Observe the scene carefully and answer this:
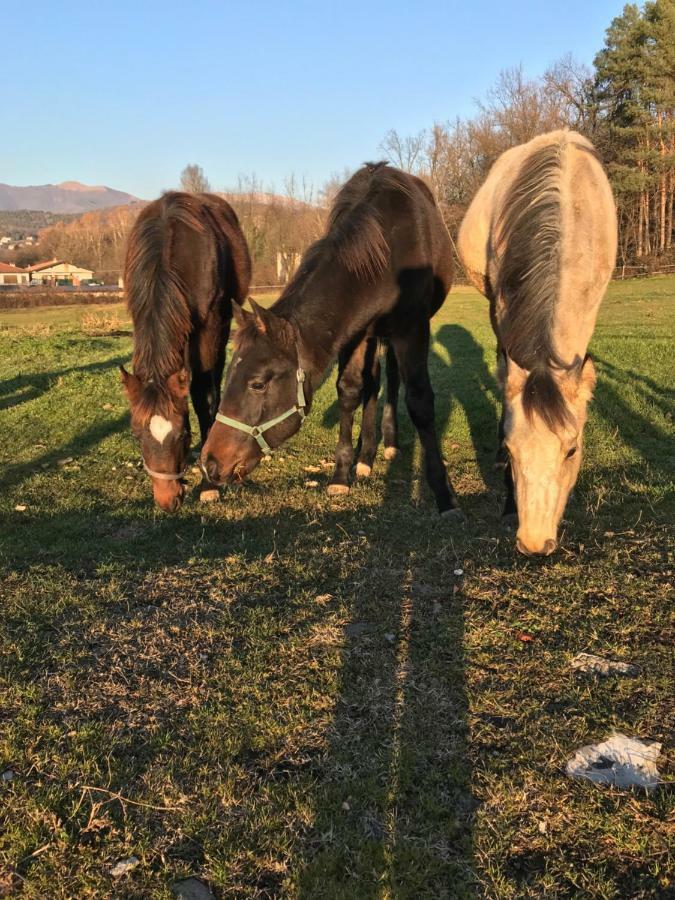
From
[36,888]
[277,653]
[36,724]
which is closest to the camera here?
[36,888]

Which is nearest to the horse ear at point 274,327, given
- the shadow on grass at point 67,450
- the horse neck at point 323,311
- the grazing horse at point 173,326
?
the horse neck at point 323,311

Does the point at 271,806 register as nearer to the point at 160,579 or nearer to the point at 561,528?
the point at 160,579

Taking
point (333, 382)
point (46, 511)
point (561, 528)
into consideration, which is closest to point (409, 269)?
point (561, 528)

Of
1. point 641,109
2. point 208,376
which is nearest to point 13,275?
point 641,109

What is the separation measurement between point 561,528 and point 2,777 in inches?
140

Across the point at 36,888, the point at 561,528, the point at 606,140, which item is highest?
the point at 606,140

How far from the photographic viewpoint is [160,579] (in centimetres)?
387

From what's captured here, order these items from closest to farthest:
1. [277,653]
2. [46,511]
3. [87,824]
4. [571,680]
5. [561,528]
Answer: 1. [87,824]
2. [571,680]
3. [277,653]
4. [561,528]
5. [46,511]

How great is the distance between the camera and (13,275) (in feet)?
366

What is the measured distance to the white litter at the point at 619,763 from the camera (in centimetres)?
218

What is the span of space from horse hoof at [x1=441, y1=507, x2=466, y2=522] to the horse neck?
156 centimetres

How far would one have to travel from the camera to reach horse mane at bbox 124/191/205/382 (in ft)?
16.3

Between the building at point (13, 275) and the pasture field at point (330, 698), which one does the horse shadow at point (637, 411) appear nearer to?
the pasture field at point (330, 698)

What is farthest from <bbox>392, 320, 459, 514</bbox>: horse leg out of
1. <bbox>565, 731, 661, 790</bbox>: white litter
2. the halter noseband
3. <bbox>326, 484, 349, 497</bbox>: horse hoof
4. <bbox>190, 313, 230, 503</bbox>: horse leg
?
<bbox>565, 731, 661, 790</bbox>: white litter
